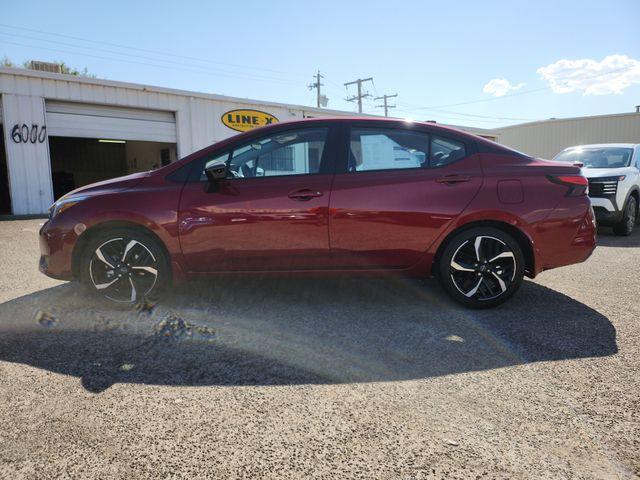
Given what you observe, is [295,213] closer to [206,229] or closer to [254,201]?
[254,201]

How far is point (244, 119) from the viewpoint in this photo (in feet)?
52.0

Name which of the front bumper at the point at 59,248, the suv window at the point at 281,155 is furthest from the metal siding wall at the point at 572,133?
the front bumper at the point at 59,248

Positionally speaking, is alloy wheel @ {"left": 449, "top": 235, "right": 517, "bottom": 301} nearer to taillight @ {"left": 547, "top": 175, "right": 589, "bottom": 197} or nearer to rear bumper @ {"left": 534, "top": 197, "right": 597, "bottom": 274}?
rear bumper @ {"left": 534, "top": 197, "right": 597, "bottom": 274}

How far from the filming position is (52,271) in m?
3.61

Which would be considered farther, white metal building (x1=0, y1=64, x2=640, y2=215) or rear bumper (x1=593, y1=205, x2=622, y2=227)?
white metal building (x1=0, y1=64, x2=640, y2=215)

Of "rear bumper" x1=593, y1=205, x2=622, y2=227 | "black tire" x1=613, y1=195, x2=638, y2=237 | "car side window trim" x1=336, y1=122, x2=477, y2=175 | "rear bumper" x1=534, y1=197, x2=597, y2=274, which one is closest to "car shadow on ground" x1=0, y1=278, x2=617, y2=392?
"rear bumper" x1=534, y1=197, x2=597, y2=274

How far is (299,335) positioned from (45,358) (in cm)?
161

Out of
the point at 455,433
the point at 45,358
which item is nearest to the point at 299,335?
the point at 455,433

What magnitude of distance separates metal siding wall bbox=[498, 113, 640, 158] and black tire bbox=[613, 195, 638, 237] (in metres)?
22.4

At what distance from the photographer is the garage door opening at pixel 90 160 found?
22522 mm

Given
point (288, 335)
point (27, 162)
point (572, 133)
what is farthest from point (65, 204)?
point (572, 133)

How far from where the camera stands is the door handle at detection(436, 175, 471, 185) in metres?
3.50

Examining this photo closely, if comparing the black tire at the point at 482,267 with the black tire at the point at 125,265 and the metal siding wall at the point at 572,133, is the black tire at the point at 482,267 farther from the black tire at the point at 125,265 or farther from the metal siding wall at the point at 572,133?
the metal siding wall at the point at 572,133

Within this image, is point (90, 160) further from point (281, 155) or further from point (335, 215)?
point (335, 215)
